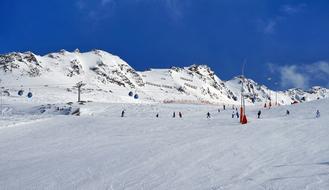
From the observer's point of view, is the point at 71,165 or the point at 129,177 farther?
the point at 71,165

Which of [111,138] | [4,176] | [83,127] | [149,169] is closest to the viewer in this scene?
[149,169]

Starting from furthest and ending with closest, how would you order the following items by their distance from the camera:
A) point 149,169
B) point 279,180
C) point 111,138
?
1. point 111,138
2. point 149,169
3. point 279,180

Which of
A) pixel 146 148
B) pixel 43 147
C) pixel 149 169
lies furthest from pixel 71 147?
pixel 149 169

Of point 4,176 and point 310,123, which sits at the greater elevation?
point 310,123

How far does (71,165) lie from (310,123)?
18.9 m

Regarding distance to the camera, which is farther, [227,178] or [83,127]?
[83,127]

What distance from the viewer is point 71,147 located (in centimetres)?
2997

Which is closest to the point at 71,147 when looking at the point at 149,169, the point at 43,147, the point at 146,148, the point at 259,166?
the point at 43,147

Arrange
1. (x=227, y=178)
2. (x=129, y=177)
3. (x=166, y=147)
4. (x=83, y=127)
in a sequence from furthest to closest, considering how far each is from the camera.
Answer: (x=83, y=127) < (x=166, y=147) < (x=129, y=177) < (x=227, y=178)

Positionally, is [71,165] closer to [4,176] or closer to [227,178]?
[4,176]

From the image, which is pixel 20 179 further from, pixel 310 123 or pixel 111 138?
pixel 310 123

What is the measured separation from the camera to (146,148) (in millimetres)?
25641

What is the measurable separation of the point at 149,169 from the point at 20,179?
18.1 ft

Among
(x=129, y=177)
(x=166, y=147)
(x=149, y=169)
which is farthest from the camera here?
(x=166, y=147)
